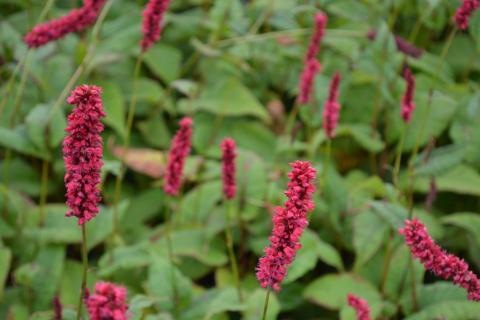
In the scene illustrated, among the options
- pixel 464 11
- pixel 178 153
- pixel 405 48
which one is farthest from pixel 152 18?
pixel 405 48

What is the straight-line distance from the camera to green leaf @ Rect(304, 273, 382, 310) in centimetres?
319

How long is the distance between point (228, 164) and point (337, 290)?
118cm

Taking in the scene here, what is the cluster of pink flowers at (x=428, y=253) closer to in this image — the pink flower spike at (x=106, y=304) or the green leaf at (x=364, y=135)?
the pink flower spike at (x=106, y=304)

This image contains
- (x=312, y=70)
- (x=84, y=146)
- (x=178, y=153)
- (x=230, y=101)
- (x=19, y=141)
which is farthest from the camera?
(x=230, y=101)

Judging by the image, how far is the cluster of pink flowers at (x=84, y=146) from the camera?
172 centimetres

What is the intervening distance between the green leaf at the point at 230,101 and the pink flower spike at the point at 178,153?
1.86 meters

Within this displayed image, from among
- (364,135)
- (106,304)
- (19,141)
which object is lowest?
(364,135)

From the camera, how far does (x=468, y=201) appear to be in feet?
13.2

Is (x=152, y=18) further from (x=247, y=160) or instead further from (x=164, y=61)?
(x=164, y=61)

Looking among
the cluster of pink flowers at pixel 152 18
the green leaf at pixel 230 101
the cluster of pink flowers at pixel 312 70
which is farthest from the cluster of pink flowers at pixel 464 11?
the green leaf at pixel 230 101

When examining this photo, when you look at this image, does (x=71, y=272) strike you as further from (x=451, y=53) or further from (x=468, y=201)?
(x=451, y=53)

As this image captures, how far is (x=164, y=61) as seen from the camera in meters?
4.66

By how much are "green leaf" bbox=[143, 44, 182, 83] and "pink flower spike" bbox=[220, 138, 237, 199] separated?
216 centimetres

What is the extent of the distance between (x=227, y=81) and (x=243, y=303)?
6.17 ft
